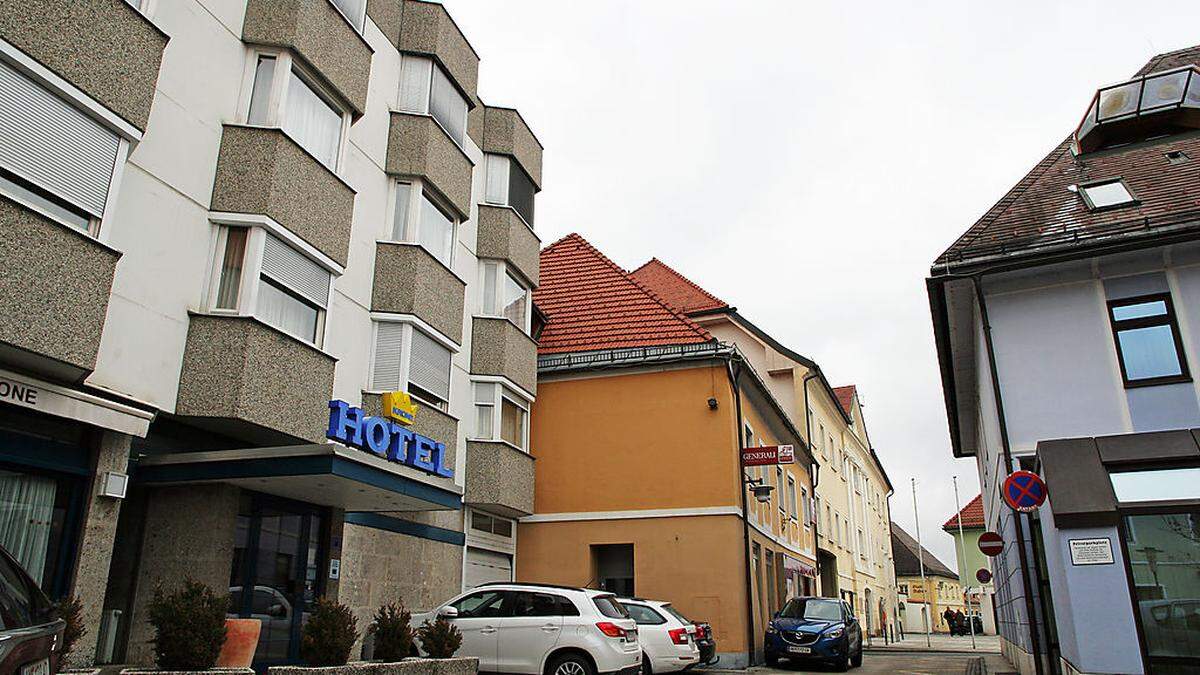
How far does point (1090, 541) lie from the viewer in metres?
11.8

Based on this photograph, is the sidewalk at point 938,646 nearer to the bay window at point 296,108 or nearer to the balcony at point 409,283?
the balcony at point 409,283

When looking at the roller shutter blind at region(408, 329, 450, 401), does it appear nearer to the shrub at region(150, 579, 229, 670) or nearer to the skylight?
the shrub at region(150, 579, 229, 670)

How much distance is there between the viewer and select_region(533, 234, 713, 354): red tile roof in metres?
22.8

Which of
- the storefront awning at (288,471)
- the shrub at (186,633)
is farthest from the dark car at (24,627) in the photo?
the storefront awning at (288,471)

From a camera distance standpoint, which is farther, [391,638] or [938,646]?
[938,646]

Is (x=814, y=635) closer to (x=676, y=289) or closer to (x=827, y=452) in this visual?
(x=676, y=289)

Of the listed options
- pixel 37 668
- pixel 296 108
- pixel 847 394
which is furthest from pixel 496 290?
pixel 847 394

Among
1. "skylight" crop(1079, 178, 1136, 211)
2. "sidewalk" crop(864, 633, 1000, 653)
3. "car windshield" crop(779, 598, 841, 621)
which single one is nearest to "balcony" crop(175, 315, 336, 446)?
"car windshield" crop(779, 598, 841, 621)

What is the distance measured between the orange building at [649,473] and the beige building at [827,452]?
444cm

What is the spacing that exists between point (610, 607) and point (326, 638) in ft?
15.6

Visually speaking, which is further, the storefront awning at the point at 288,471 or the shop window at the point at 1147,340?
the shop window at the point at 1147,340

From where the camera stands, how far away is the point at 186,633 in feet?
27.0

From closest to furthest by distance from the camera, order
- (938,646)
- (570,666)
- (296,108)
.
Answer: (570,666)
(296,108)
(938,646)

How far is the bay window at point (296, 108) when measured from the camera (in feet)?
42.7
